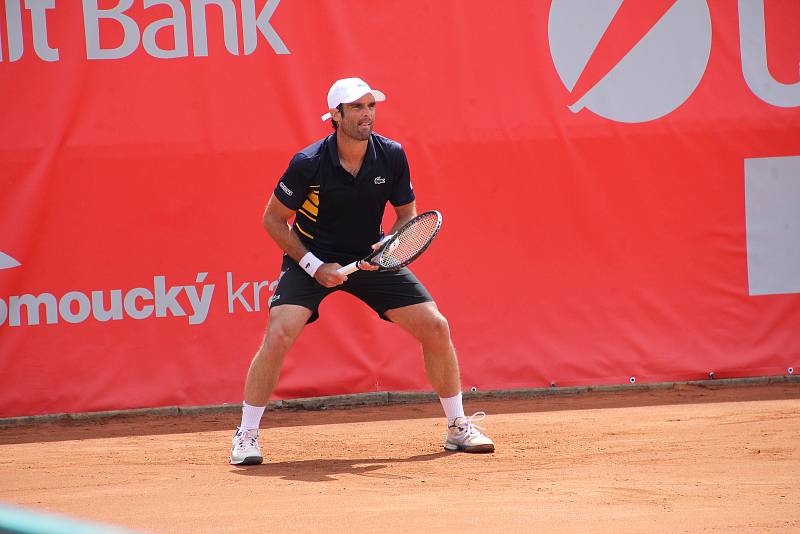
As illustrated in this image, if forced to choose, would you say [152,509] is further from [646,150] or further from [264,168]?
[646,150]

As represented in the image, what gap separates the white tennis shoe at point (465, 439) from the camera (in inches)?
193

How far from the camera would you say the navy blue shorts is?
15.7 feet

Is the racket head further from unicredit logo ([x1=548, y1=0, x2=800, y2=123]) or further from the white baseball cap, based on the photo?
unicredit logo ([x1=548, y1=0, x2=800, y2=123])

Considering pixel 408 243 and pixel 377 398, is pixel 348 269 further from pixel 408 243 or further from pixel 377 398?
pixel 377 398

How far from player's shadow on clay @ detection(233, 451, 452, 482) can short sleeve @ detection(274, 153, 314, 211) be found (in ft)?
3.75

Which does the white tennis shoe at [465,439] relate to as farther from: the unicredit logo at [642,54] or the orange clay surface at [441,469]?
the unicredit logo at [642,54]

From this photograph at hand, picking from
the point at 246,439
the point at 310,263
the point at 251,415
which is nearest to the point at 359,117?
the point at 310,263

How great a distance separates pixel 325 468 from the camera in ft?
15.3

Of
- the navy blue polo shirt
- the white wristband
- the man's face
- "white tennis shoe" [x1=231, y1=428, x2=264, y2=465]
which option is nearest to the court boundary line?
"white tennis shoe" [x1=231, y1=428, x2=264, y2=465]

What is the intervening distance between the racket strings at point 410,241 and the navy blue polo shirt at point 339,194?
0.27 meters

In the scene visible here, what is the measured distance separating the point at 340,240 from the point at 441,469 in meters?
1.12

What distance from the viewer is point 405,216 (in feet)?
16.4

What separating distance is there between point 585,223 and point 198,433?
2675mm

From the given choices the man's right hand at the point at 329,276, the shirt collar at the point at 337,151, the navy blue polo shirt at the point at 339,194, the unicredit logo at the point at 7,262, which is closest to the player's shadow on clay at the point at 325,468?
the man's right hand at the point at 329,276
